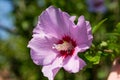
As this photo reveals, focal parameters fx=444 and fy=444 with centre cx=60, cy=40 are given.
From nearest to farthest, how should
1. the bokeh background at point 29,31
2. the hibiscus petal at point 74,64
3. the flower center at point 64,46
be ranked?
1. the hibiscus petal at point 74,64
2. the flower center at point 64,46
3. the bokeh background at point 29,31

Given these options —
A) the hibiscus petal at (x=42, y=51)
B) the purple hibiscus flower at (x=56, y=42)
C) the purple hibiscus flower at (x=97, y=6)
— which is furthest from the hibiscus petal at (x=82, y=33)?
the purple hibiscus flower at (x=97, y=6)

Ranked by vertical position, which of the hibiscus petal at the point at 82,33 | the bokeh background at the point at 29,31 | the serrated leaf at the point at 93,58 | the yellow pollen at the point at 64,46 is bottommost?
the bokeh background at the point at 29,31

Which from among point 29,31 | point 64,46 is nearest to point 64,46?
point 64,46

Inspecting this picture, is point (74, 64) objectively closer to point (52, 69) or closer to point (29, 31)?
point (52, 69)

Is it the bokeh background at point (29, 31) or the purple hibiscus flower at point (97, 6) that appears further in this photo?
the purple hibiscus flower at point (97, 6)

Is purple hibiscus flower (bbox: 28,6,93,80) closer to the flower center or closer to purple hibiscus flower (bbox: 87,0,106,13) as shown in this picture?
the flower center

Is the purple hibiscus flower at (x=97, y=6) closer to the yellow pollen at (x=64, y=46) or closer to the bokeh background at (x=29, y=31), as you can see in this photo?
the bokeh background at (x=29, y=31)

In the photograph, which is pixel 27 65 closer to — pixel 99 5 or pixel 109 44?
pixel 99 5
